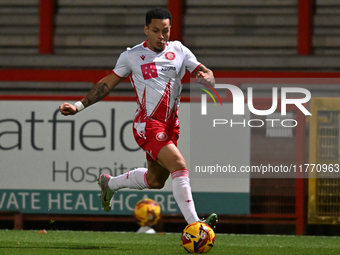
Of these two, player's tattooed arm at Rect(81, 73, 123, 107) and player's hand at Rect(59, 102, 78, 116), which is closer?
player's hand at Rect(59, 102, 78, 116)

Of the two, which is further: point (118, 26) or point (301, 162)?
point (118, 26)

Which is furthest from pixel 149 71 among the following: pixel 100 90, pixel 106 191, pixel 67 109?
pixel 106 191

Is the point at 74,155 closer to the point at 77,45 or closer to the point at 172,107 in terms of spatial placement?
the point at 172,107

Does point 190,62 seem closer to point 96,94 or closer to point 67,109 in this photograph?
point 96,94

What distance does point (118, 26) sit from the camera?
11656mm

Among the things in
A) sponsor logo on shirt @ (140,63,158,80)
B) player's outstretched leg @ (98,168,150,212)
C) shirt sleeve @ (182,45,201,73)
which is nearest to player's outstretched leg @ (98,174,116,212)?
player's outstretched leg @ (98,168,150,212)

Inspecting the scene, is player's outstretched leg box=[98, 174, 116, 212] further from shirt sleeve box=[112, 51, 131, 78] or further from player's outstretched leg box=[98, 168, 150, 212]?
shirt sleeve box=[112, 51, 131, 78]

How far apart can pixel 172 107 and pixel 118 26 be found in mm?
6223

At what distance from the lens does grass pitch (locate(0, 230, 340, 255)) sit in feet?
18.0

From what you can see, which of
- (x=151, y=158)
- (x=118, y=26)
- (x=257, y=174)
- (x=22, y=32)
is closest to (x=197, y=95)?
(x=257, y=174)

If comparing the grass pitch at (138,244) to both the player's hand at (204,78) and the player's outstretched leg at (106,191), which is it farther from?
the player's hand at (204,78)

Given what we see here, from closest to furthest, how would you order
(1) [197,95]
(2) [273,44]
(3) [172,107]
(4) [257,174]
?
1. (3) [172,107]
2. (4) [257,174]
3. (1) [197,95]
4. (2) [273,44]

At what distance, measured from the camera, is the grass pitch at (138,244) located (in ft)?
18.0

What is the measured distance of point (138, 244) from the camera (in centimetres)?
626
